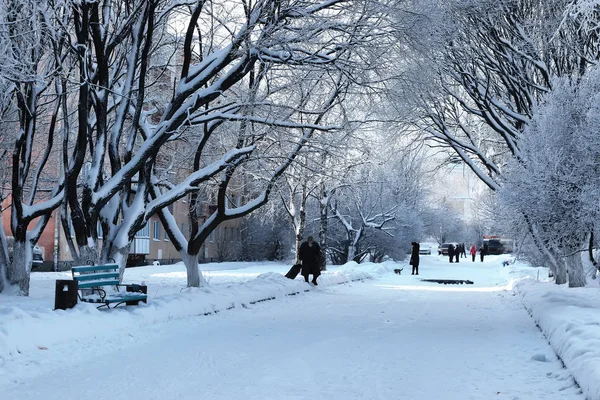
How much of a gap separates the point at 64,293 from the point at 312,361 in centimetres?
441

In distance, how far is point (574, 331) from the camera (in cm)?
982

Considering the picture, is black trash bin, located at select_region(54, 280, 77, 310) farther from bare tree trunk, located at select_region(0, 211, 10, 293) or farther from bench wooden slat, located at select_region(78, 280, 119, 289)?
bare tree trunk, located at select_region(0, 211, 10, 293)

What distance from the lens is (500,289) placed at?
2577cm

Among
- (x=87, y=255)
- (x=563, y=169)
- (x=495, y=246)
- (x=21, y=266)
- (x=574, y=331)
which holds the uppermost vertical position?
(x=563, y=169)

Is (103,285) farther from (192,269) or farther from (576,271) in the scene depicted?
(576,271)

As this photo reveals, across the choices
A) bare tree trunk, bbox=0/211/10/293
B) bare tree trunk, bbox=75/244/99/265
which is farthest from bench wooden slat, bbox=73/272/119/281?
bare tree trunk, bbox=0/211/10/293

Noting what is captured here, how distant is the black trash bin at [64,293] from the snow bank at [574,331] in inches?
281

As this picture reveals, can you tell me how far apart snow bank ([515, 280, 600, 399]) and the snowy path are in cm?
21

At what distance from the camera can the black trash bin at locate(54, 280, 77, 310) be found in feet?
37.4

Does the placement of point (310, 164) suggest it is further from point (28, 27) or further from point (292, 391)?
point (292, 391)

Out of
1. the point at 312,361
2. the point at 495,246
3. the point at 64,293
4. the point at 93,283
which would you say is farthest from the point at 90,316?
the point at 495,246

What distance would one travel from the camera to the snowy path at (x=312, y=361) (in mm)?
7430

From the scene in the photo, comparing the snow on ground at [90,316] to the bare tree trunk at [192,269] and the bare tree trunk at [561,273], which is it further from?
the bare tree trunk at [561,273]

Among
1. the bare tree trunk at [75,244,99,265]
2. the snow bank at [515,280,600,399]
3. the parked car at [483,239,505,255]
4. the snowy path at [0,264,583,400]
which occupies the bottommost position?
the snowy path at [0,264,583,400]
